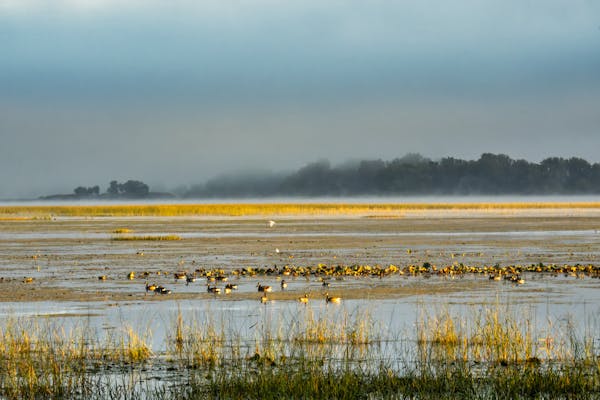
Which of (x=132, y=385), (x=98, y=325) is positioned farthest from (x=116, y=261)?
(x=132, y=385)

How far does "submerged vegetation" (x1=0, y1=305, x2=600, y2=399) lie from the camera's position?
1389cm

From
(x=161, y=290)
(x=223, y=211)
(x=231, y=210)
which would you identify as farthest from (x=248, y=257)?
(x=231, y=210)

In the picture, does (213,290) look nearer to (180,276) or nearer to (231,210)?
(180,276)

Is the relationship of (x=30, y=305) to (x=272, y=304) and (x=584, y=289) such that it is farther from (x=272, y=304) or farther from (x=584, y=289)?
(x=584, y=289)

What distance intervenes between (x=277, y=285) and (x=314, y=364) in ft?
48.0

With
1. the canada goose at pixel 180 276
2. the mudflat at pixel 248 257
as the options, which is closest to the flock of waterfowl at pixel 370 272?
the canada goose at pixel 180 276

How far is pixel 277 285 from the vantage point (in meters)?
29.4

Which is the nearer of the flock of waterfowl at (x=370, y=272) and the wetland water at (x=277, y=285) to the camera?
Answer: the wetland water at (x=277, y=285)

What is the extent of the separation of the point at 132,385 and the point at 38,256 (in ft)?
100

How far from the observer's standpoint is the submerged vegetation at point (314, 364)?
45.6 ft

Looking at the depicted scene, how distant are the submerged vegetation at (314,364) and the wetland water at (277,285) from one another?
2.76ft

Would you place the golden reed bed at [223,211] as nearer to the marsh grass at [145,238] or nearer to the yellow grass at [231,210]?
the yellow grass at [231,210]

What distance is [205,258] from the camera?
41.4m

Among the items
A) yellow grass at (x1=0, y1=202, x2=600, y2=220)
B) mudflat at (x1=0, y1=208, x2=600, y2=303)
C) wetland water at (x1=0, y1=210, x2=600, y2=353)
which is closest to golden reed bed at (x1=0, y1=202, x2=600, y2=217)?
yellow grass at (x1=0, y1=202, x2=600, y2=220)
